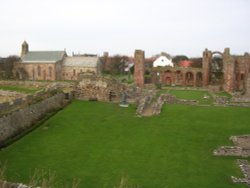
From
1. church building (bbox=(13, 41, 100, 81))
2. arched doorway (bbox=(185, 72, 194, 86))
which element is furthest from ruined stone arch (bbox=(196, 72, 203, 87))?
church building (bbox=(13, 41, 100, 81))

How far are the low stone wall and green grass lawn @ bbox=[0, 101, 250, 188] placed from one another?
0.96 meters

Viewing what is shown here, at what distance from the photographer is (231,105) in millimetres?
31750

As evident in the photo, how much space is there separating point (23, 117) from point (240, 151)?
13.9 m

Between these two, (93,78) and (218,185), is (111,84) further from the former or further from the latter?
(218,185)

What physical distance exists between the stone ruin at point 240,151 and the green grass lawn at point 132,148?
0.36 m

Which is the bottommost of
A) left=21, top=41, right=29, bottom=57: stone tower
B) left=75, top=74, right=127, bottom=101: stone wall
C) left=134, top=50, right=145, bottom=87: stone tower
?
left=75, top=74, right=127, bottom=101: stone wall

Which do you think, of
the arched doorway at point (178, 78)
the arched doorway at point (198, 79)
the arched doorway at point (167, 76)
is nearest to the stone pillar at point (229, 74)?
the arched doorway at point (198, 79)

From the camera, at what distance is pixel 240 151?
60.2 feet

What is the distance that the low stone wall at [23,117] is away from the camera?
20556mm

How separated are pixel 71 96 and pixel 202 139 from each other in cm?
1583

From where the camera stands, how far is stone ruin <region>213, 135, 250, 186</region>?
15027 mm

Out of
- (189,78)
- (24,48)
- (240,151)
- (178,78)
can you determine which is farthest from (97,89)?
(24,48)

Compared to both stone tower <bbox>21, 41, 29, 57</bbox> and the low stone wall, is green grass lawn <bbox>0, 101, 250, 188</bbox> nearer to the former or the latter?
the low stone wall

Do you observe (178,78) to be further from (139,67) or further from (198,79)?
(139,67)
